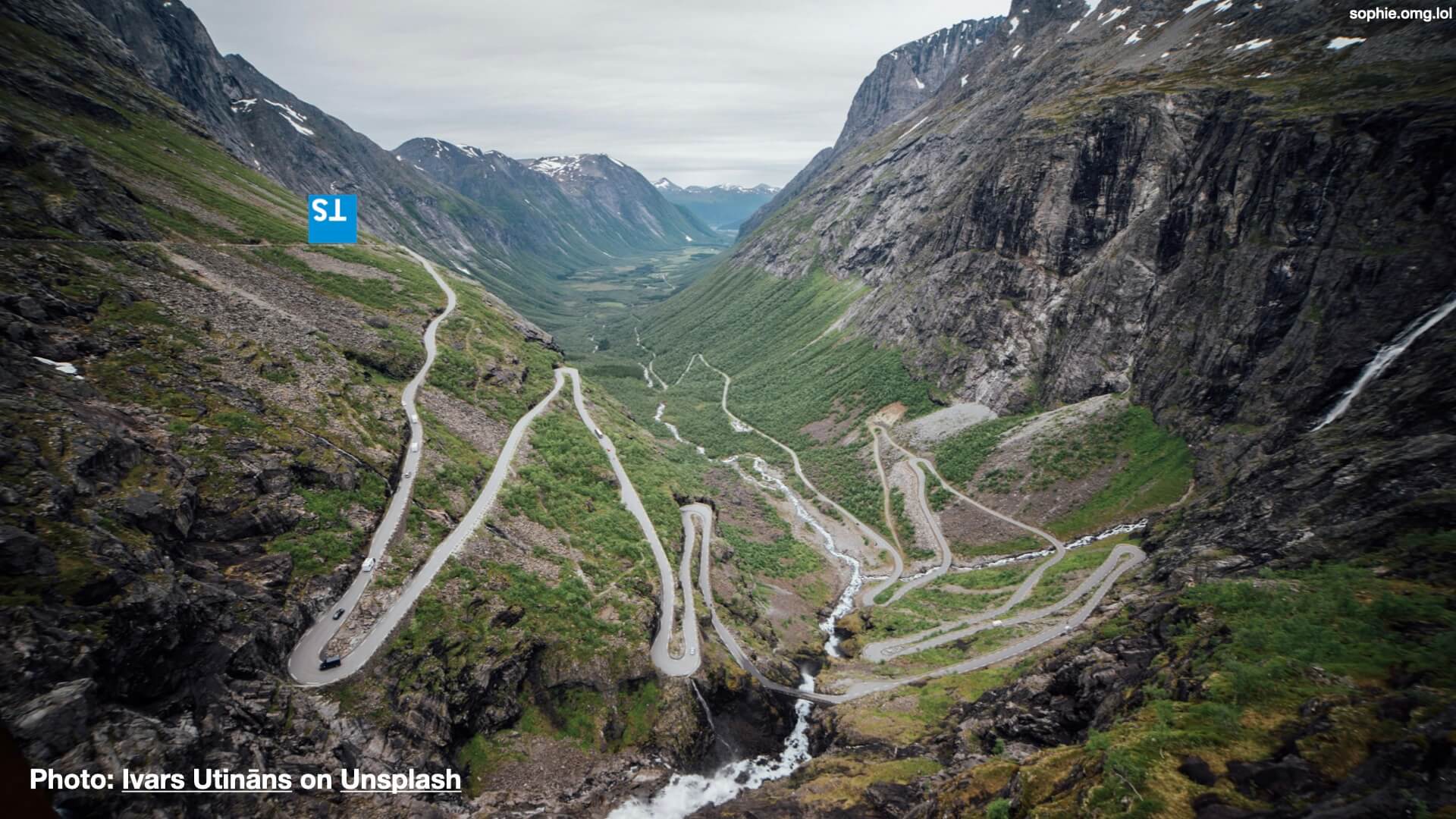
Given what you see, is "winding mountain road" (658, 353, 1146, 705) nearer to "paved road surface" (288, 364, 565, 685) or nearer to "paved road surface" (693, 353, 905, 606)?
"paved road surface" (693, 353, 905, 606)

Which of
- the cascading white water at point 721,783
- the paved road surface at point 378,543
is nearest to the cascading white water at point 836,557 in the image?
the cascading white water at point 721,783

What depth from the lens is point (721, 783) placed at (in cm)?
3947

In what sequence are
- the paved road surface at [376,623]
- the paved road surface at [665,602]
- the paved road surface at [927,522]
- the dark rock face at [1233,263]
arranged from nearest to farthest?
the paved road surface at [376,623] < the dark rock face at [1233,263] < the paved road surface at [665,602] < the paved road surface at [927,522]

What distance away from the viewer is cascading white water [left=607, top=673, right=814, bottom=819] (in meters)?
35.5

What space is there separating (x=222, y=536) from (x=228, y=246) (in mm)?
55747

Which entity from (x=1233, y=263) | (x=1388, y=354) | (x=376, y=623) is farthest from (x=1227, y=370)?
(x=376, y=623)

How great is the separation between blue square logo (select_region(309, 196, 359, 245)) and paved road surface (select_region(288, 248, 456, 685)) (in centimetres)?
1654

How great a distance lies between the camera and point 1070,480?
7469 cm

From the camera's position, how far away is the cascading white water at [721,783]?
35.5 meters

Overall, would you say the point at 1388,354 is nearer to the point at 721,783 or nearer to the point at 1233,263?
the point at 1233,263

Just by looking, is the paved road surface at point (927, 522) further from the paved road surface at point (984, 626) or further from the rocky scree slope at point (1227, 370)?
the rocky scree slope at point (1227, 370)

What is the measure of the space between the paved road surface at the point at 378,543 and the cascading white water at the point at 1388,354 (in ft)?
252

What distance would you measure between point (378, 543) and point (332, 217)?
36861 mm

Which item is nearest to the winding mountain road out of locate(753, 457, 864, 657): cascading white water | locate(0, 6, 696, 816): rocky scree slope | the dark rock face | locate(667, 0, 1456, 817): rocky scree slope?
locate(753, 457, 864, 657): cascading white water
